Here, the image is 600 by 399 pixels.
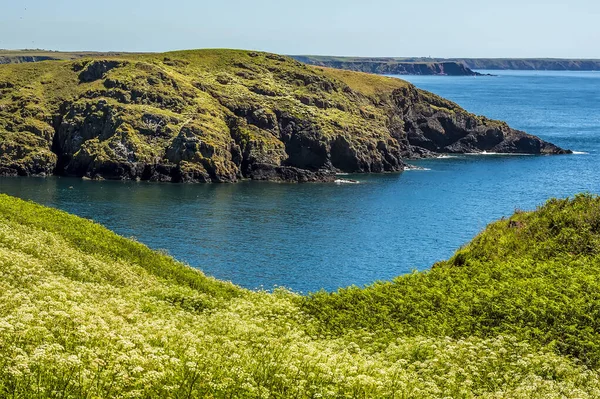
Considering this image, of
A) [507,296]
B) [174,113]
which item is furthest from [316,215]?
[507,296]

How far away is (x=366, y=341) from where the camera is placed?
24562 millimetres

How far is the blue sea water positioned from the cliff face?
7022 millimetres

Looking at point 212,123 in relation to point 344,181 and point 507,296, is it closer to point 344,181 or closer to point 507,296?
point 344,181

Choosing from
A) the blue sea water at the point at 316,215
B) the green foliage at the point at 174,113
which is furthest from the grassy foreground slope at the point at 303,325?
the green foliage at the point at 174,113

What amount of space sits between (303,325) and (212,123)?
116 metres

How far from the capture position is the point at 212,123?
140m

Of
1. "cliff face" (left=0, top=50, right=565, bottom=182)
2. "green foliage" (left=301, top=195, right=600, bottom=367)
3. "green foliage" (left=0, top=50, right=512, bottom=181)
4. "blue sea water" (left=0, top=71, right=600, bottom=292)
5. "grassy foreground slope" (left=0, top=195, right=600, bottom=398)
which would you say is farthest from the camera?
"green foliage" (left=0, top=50, right=512, bottom=181)

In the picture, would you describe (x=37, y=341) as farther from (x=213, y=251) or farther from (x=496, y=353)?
(x=213, y=251)

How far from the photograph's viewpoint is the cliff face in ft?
424

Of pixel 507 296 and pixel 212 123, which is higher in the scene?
pixel 507 296

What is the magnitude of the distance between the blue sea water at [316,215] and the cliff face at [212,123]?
7022 millimetres

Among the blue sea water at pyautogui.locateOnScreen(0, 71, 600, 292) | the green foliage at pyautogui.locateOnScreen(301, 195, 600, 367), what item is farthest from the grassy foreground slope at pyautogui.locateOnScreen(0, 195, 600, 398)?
the blue sea water at pyautogui.locateOnScreen(0, 71, 600, 292)

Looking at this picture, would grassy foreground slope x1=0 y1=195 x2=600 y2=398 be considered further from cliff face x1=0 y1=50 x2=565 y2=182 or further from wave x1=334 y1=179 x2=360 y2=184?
wave x1=334 y1=179 x2=360 y2=184

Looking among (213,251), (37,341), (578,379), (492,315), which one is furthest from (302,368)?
(213,251)
